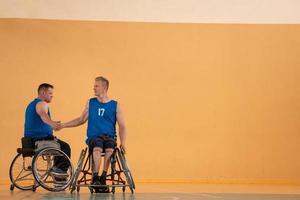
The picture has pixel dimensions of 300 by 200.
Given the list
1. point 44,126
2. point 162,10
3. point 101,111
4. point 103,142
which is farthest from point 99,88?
point 162,10

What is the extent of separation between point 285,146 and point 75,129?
2630 millimetres

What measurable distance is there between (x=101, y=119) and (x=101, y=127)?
72mm

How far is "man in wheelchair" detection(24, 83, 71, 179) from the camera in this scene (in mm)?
6500

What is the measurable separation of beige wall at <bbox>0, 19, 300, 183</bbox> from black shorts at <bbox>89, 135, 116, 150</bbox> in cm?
246

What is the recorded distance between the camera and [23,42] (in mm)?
8742

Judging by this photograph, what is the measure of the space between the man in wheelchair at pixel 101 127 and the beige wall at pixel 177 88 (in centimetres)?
234

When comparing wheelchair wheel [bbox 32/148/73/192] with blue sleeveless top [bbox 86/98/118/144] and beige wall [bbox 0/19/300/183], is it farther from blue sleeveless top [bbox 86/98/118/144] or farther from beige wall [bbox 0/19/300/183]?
beige wall [bbox 0/19/300/183]

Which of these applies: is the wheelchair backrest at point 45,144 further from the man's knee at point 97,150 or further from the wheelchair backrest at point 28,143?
the man's knee at point 97,150

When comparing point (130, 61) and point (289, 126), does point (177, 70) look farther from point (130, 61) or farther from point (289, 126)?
point (289, 126)

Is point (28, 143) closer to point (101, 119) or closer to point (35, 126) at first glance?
point (35, 126)

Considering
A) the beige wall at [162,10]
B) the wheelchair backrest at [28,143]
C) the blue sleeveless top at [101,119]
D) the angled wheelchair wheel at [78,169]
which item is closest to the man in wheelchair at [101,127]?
the blue sleeveless top at [101,119]

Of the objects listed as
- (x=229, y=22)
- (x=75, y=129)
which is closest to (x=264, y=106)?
(x=229, y=22)

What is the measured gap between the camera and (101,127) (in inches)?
250

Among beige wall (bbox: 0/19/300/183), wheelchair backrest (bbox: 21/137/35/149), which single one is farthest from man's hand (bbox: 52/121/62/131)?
beige wall (bbox: 0/19/300/183)
